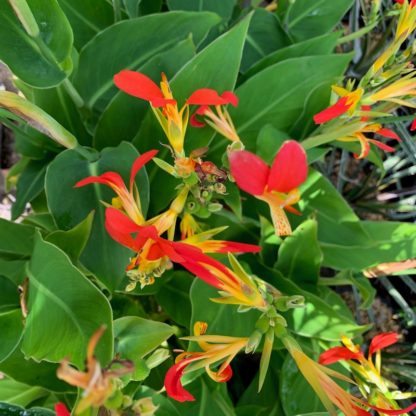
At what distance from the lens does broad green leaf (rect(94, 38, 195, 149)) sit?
862 millimetres

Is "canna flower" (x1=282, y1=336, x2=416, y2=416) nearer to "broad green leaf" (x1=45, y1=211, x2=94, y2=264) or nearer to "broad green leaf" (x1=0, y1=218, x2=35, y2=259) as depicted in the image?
"broad green leaf" (x1=45, y1=211, x2=94, y2=264)

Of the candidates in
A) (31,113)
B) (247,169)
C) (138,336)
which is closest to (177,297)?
(138,336)

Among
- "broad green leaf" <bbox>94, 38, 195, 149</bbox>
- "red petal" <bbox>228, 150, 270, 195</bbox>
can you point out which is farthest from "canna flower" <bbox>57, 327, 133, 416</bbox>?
"broad green leaf" <bbox>94, 38, 195, 149</bbox>

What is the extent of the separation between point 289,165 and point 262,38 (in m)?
0.74

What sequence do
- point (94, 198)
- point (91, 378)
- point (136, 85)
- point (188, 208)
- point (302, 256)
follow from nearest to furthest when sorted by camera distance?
point (91, 378)
point (136, 85)
point (188, 208)
point (94, 198)
point (302, 256)

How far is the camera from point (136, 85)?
58 cm

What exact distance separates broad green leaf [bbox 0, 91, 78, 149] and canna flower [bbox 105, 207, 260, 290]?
0.16 m

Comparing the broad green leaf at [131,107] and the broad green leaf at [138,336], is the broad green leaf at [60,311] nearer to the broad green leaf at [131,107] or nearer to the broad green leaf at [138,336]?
the broad green leaf at [138,336]

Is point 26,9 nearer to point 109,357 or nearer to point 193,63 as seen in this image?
point 193,63

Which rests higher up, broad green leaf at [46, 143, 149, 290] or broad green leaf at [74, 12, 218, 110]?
broad green leaf at [74, 12, 218, 110]

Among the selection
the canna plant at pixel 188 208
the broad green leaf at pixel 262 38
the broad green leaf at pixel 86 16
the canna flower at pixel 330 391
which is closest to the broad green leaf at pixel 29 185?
the canna plant at pixel 188 208

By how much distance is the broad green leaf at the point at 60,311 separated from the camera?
25.6 inches

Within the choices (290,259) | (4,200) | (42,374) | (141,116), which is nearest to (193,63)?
(141,116)

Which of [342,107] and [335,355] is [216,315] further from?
[342,107]
